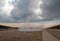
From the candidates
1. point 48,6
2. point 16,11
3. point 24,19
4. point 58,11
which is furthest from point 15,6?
point 58,11

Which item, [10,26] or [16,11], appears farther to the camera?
[16,11]

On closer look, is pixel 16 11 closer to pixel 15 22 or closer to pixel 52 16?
pixel 15 22

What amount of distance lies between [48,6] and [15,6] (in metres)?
2.02

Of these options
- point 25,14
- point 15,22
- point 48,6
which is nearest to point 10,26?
point 15,22

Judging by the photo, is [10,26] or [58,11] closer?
[10,26]

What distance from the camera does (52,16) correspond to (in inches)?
395

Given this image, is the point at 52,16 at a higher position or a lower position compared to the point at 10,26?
higher

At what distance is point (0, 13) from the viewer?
9.68 metres

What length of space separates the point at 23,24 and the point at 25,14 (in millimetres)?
762

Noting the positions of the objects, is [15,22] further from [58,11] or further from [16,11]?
[58,11]

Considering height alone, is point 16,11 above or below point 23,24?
above

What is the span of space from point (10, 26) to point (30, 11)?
162cm

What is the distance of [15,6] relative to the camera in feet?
31.8

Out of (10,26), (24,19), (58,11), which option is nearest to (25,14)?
(24,19)
